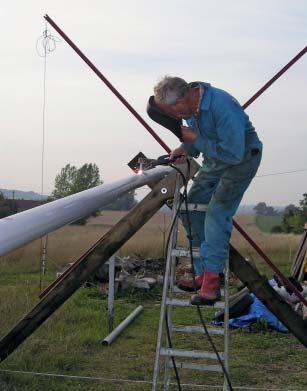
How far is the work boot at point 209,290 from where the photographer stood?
16.2 ft

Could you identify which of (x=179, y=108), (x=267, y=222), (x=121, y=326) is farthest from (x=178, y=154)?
(x=267, y=222)

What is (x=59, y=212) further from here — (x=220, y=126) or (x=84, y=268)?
(x=84, y=268)

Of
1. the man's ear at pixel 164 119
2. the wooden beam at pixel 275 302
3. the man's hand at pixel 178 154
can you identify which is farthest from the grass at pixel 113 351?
the man's ear at pixel 164 119

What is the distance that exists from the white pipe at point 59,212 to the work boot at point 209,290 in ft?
3.06

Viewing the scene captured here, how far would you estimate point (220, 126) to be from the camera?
4523 mm

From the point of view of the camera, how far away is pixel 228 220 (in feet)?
16.6

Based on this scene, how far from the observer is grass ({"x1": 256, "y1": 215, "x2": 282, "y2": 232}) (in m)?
38.4

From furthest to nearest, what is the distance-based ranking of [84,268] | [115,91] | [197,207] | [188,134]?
[115,91] → [84,268] → [197,207] → [188,134]

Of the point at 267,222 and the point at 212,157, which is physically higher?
the point at 212,157

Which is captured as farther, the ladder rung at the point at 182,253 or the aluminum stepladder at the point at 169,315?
the ladder rung at the point at 182,253

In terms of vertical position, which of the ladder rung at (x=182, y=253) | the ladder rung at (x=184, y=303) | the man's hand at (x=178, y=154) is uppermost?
the man's hand at (x=178, y=154)

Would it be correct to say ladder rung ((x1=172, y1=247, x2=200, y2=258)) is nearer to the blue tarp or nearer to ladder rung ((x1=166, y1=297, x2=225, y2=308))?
ladder rung ((x1=166, y1=297, x2=225, y2=308))

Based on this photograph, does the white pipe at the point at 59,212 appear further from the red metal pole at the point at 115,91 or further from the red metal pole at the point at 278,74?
the red metal pole at the point at 278,74

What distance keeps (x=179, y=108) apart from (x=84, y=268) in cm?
171
